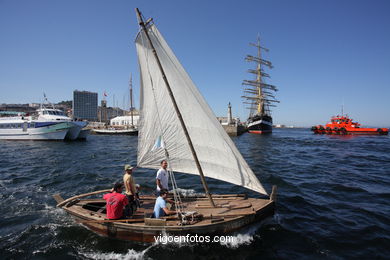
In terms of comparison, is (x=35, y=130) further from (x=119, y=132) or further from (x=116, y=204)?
(x=116, y=204)

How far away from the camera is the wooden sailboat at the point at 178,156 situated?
668 centimetres

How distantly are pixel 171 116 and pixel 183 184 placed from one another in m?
7.27

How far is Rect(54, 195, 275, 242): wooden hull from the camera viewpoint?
646 cm

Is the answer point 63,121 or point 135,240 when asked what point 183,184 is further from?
point 63,121

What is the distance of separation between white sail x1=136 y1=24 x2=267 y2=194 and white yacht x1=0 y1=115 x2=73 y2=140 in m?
39.0

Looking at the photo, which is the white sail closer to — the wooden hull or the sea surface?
the wooden hull

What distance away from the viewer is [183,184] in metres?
14.2

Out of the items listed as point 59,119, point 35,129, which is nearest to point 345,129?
point 59,119

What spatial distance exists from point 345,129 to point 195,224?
256ft

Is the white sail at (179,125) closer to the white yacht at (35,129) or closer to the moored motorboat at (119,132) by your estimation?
the white yacht at (35,129)

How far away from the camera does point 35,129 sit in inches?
1547

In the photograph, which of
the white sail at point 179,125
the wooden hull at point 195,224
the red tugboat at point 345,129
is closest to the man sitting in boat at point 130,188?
the wooden hull at point 195,224

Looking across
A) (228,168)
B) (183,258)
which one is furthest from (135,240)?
(228,168)

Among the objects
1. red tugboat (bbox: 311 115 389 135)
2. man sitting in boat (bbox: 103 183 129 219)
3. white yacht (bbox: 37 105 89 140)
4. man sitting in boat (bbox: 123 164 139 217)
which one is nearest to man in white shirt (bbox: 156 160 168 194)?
man sitting in boat (bbox: 123 164 139 217)
